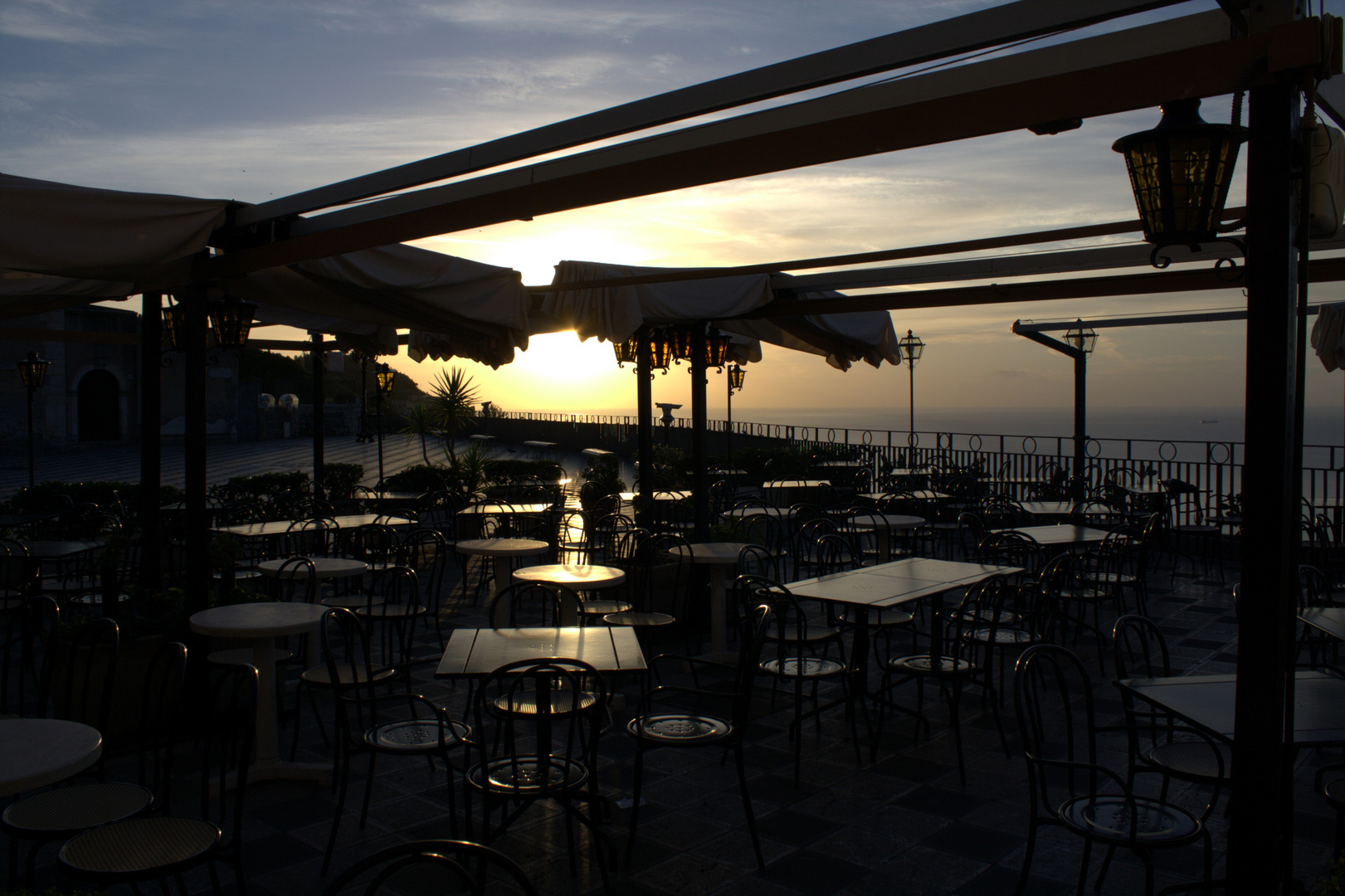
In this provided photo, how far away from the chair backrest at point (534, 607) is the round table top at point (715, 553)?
0.76 metres

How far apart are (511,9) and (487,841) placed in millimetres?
3633

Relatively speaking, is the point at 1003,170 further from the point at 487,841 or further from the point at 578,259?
the point at 487,841

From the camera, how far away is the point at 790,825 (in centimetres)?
347

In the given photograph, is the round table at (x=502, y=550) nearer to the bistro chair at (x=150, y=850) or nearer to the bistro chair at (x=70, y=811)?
the bistro chair at (x=70, y=811)

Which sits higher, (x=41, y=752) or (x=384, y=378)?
(x=384, y=378)

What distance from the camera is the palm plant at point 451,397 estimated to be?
15.1 metres

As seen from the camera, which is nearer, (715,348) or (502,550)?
(502,550)

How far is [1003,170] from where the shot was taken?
17.9 feet

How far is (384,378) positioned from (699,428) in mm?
8116

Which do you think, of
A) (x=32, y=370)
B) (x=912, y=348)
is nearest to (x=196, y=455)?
(x=32, y=370)

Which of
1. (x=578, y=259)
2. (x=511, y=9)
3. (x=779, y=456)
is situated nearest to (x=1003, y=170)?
(x=578, y=259)

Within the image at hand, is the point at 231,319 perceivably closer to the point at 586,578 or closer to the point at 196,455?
the point at 196,455

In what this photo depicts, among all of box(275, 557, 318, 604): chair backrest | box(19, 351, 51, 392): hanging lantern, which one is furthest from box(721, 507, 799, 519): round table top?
box(19, 351, 51, 392): hanging lantern

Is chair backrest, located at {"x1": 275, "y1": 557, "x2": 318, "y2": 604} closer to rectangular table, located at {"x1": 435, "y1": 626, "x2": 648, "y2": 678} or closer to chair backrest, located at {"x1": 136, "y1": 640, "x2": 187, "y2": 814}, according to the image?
chair backrest, located at {"x1": 136, "y1": 640, "x2": 187, "y2": 814}
